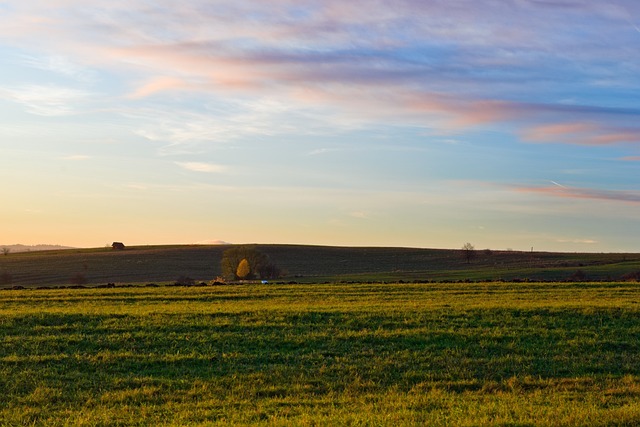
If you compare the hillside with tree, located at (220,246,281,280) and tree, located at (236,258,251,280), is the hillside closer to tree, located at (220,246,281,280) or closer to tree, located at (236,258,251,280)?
tree, located at (220,246,281,280)

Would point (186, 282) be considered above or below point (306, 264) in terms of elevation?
below

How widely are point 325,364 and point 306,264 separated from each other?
314 ft

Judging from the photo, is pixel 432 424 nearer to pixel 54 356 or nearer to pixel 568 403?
pixel 568 403

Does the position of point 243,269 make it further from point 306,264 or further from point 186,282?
point 306,264

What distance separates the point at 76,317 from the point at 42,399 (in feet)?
41.6

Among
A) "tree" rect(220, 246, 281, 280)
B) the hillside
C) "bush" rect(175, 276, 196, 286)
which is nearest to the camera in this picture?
"bush" rect(175, 276, 196, 286)

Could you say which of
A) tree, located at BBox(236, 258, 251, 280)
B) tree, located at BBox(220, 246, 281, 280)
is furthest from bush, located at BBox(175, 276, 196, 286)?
tree, located at BBox(220, 246, 281, 280)

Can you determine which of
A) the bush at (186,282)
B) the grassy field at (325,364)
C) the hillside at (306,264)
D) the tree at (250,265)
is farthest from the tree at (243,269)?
the grassy field at (325,364)

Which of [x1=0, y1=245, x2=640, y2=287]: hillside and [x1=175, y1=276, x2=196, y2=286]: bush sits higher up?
[x1=0, y1=245, x2=640, y2=287]: hillside

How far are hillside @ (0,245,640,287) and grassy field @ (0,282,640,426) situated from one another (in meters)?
53.1

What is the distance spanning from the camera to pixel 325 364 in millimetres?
18656

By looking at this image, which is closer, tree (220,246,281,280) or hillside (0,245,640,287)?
tree (220,246,281,280)

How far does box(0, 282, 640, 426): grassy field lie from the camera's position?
43.8 ft

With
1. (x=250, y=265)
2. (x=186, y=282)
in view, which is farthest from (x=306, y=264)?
(x=186, y=282)
